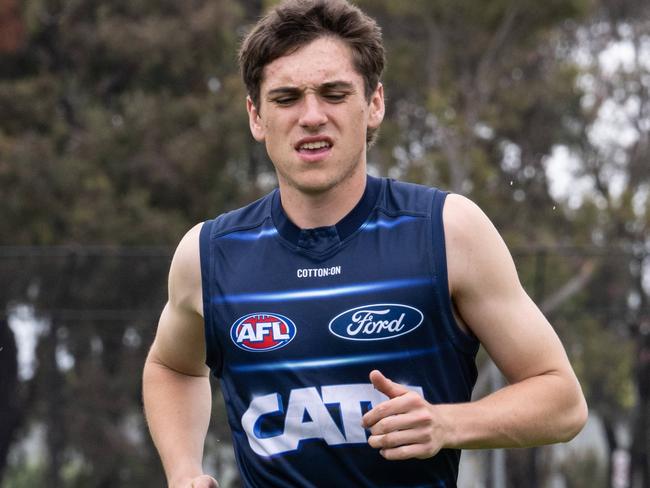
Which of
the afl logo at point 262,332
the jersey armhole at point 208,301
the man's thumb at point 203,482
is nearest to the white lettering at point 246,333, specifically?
the afl logo at point 262,332

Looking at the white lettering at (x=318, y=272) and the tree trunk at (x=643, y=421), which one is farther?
the tree trunk at (x=643, y=421)

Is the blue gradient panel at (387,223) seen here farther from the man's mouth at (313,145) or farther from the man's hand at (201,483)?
the man's hand at (201,483)

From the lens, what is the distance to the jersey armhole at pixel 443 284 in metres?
2.98

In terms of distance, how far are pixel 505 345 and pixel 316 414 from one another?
483 millimetres

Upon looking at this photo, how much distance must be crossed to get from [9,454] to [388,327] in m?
9.33

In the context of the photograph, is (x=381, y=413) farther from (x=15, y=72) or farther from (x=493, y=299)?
(x=15, y=72)

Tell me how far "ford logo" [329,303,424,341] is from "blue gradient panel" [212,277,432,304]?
0.04 meters

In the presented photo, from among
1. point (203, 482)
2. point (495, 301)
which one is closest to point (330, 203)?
point (495, 301)

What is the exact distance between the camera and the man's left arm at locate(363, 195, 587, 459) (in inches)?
113

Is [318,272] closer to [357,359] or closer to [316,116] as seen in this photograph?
[357,359]

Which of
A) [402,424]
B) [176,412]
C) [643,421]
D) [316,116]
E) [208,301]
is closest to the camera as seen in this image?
[402,424]

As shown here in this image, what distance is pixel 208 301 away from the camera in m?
3.24

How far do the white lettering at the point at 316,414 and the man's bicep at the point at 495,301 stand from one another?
23 cm

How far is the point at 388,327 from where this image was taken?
301 centimetres
